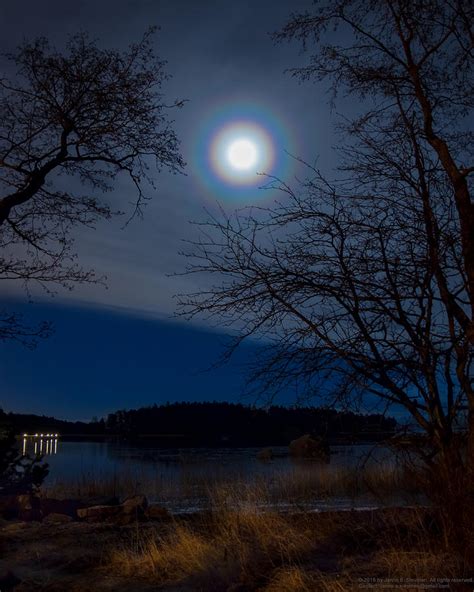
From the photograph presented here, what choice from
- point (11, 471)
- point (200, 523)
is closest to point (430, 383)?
point (200, 523)

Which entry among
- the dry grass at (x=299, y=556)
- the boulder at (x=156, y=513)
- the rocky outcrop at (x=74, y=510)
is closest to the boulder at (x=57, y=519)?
the rocky outcrop at (x=74, y=510)

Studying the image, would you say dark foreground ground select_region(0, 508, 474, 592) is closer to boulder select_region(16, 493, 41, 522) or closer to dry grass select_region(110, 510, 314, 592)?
dry grass select_region(110, 510, 314, 592)

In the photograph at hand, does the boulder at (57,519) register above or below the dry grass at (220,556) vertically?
below

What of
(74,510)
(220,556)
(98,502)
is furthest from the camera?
(98,502)

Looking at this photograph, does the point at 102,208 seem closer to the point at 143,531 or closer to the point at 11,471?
the point at 143,531

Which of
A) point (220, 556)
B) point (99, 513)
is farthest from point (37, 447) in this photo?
point (220, 556)

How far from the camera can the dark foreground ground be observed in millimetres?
5195

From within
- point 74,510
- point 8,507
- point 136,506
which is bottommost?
point 74,510

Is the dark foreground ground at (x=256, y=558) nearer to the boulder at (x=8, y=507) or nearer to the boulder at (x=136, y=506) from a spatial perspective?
the boulder at (x=136, y=506)

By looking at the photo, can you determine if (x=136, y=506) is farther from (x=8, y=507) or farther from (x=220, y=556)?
(x=220, y=556)

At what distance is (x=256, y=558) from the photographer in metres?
6.40

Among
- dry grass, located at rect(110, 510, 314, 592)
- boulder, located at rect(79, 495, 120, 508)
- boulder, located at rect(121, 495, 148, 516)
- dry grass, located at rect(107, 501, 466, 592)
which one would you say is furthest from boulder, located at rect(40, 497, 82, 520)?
dry grass, located at rect(110, 510, 314, 592)

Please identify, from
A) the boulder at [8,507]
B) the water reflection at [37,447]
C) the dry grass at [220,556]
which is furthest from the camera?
the water reflection at [37,447]

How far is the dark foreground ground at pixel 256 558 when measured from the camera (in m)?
5.20
